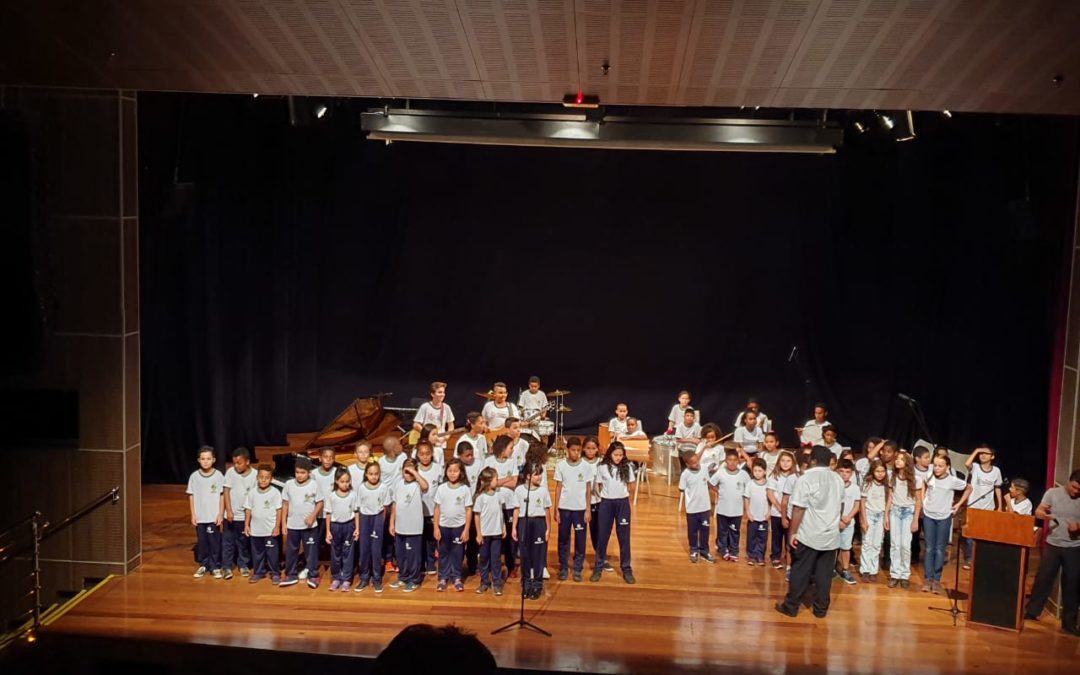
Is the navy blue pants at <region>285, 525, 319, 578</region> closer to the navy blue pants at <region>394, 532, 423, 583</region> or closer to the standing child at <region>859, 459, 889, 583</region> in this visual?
the navy blue pants at <region>394, 532, 423, 583</region>

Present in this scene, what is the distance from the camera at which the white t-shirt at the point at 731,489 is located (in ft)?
34.6

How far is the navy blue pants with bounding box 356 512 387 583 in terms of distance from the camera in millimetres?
9500

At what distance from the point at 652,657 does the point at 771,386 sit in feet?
28.2

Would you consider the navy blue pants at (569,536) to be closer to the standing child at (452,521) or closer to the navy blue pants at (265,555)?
the standing child at (452,521)

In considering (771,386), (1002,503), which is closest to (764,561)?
(1002,503)

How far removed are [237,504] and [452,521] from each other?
83.8 inches

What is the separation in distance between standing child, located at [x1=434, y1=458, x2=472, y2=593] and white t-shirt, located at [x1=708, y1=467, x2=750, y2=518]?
2.73m

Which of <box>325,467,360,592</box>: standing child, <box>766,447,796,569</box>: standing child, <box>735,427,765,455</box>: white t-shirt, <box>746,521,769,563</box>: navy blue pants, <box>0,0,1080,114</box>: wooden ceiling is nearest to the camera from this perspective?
<box>0,0,1080,114</box>: wooden ceiling

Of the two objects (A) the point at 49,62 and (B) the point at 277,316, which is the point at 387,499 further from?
(B) the point at 277,316

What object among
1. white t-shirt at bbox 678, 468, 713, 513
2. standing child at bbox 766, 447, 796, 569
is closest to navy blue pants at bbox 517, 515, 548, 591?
white t-shirt at bbox 678, 468, 713, 513

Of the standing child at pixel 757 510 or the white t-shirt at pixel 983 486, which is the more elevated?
the white t-shirt at pixel 983 486

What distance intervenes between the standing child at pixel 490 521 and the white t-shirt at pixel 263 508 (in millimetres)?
1897

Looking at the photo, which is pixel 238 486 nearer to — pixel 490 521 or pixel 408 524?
pixel 408 524

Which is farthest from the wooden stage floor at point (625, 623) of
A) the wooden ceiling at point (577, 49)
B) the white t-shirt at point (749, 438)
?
the wooden ceiling at point (577, 49)
